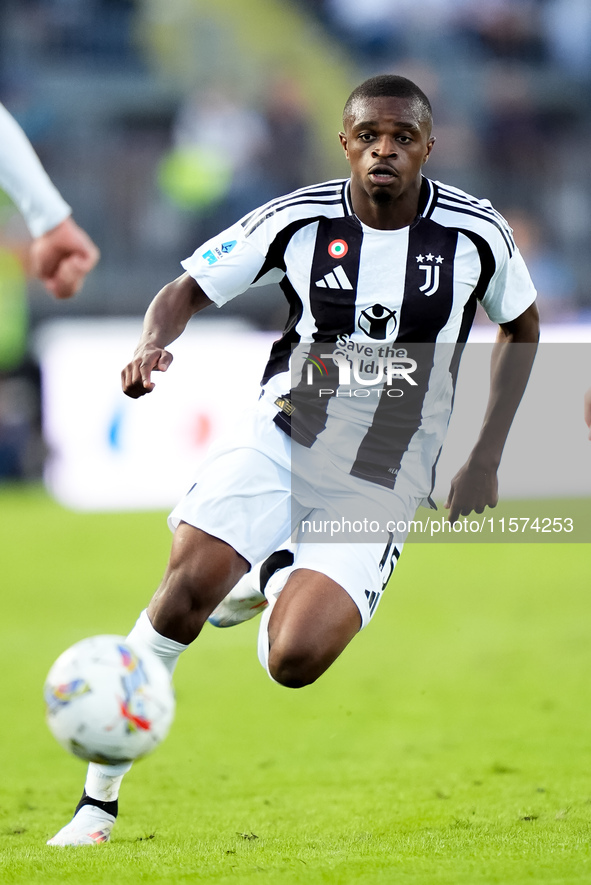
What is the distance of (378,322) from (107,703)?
1747mm

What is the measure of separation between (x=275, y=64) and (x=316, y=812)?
1819 cm

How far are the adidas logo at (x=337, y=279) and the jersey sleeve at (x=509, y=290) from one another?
55 cm

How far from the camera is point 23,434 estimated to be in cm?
1719

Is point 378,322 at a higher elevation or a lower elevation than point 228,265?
lower

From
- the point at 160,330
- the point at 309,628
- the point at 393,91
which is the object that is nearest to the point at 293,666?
the point at 309,628

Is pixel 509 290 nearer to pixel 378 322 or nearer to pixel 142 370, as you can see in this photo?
pixel 378 322

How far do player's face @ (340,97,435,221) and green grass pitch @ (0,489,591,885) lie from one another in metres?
2.28

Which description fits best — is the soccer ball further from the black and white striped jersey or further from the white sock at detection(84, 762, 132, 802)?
the black and white striped jersey

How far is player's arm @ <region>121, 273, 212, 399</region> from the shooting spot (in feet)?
13.2

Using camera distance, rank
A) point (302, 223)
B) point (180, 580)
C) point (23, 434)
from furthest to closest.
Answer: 1. point (23, 434)
2. point (302, 223)
3. point (180, 580)

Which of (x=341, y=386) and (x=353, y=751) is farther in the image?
(x=353, y=751)

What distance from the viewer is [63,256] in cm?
384

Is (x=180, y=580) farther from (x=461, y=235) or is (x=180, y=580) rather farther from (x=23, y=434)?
(x=23, y=434)

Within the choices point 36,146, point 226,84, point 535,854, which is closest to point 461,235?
point 535,854
